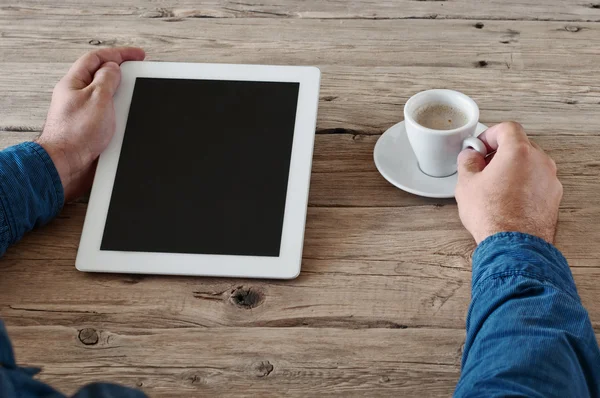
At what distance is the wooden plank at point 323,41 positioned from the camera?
123cm

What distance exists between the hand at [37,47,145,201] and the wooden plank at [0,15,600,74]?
0.42 ft

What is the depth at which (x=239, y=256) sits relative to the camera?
966mm

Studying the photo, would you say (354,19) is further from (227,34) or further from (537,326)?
(537,326)

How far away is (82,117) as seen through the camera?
110cm

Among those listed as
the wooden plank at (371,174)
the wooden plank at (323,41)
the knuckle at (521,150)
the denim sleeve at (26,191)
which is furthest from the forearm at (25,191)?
the knuckle at (521,150)

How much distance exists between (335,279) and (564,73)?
0.54 m

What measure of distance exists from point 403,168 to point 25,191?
0.53m

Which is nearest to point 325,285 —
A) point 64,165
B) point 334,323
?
point 334,323

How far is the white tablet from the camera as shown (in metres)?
0.97

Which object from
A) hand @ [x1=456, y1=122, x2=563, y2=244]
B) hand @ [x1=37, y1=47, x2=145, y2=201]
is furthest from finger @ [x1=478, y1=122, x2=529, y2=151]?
hand @ [x1=37, y1=47, x2=145, y2=201]

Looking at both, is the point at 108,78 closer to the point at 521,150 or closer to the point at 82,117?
the point at 82,117

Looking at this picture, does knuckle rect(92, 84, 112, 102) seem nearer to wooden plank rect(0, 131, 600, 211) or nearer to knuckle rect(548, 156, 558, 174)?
wooden plank rect(0, 131, 600, 211)

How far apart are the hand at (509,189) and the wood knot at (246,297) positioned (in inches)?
11.4

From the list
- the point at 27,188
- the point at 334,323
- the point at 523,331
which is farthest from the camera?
the point at 27,188
